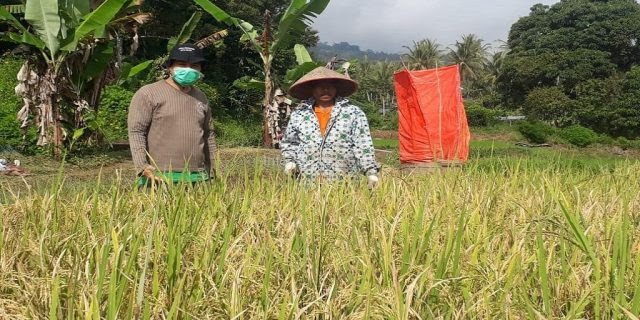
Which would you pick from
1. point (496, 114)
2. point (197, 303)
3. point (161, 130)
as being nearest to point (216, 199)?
point (197, 303)

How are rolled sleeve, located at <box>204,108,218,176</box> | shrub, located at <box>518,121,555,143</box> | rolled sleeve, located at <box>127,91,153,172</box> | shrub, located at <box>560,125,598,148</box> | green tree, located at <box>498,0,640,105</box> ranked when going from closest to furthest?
rolled sleeve, located at <box>127,91,153,172</box> → rolled sleeve, located at <box>204,108,218,176</box> → shrub, located at <box>560,125,598,148</box> → shrub, located at <box>518,121,555,143</box> → green tree, located at <box>498,0,640,105</box>

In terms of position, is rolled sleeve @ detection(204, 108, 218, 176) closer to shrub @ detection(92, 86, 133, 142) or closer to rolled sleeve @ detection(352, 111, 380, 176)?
rolled sleeve @ detection(352, 111, 380, 176)

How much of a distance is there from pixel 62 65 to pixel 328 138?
6.76 metres

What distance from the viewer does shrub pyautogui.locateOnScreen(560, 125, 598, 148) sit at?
59.9 feet

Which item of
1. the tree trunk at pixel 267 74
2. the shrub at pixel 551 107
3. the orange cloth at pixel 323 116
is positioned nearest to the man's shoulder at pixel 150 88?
the orange cloth at pixel 323 116

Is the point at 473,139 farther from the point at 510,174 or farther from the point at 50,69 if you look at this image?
the point at 510,174

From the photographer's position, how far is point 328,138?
2.88 metres

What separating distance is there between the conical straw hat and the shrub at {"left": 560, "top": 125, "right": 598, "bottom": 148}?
55.3ft

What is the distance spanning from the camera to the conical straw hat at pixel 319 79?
114 inches

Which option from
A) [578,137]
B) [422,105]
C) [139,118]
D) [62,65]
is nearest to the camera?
[139,118]

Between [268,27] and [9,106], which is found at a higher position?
[268,27]

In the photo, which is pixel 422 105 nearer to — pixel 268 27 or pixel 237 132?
pixel 268 27

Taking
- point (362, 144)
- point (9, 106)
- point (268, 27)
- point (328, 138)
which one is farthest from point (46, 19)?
point (362, 144)

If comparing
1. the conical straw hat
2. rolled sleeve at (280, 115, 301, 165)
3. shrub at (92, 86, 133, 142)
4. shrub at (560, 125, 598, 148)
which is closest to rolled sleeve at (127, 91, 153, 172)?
rolled sleeve at (280, 115, 301, 165)
